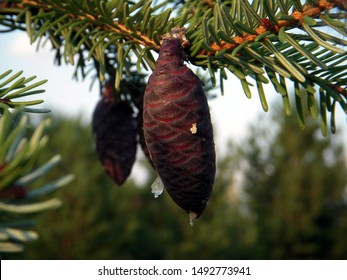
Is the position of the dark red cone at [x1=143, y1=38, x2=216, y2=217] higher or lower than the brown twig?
lower

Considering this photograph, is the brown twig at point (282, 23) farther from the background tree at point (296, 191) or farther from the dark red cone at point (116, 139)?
the background tree at point (296, 191)

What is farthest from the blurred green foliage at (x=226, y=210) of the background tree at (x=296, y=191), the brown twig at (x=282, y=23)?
the brown twig at (x=282, y=23)

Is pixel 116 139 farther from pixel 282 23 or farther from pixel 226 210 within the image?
pixel 226 210

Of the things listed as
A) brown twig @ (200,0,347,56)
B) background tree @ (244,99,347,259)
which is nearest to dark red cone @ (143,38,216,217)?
brown twig @ (200,0,347,56)

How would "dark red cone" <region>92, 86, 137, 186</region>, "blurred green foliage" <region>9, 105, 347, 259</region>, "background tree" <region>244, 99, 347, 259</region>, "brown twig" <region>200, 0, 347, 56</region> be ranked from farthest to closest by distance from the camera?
"background tree" <region>244, 99, 347, 259</region>
"blurred green foliage" <region>9, 105, 347, 259</region>
"dark red cone" <region>92, 86, 137, 186</region>
"brown twig" <region>200, 0, 347, 56</region>

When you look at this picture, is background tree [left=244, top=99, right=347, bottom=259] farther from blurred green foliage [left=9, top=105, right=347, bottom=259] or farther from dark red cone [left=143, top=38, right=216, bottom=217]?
dark red cone [left=143, top=38, right=216, bottom=217]

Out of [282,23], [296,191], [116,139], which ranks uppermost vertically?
[282,23]

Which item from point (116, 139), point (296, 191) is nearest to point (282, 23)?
point (116, 139)

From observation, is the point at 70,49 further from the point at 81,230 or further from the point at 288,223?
the point at 288,223

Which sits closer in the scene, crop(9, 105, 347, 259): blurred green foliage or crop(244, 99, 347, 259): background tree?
crop(9, 105, 347, 259): blurred green foliage
